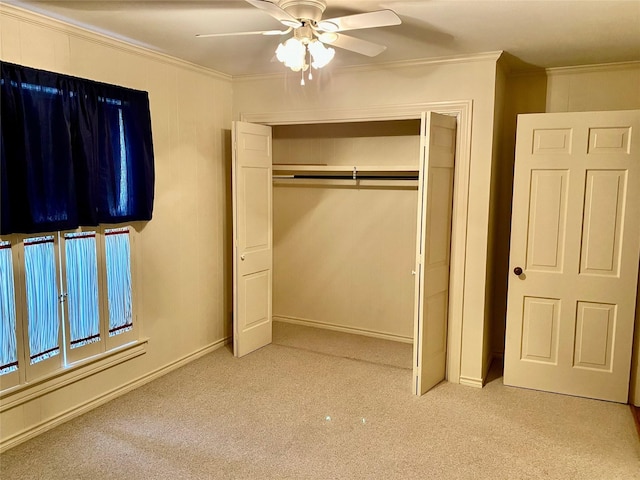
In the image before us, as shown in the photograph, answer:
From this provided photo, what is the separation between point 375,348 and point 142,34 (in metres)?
3.26

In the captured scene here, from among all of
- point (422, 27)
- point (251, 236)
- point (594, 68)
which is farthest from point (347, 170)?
point (594, 68)

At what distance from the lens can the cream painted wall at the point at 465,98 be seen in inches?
141

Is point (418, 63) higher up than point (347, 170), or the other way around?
point (418, 63)

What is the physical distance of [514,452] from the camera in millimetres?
2883

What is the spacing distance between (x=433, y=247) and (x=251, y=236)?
1627mm

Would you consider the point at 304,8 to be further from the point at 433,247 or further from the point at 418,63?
the point at 433,247

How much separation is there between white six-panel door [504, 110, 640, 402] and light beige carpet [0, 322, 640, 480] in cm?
24

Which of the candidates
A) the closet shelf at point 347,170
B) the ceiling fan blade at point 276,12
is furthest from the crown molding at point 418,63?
the ceiling fan blade at point 276,12

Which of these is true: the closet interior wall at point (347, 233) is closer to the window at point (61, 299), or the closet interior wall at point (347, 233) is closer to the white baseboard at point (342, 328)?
the white baseboard at point (342, 328)

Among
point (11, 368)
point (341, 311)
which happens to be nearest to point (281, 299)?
point (341, 311)

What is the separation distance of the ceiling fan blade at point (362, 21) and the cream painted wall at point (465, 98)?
1.43 m

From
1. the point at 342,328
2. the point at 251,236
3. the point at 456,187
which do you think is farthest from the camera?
the point at 342,328

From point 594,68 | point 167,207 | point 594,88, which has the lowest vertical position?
point 167,207

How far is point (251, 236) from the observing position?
4.32 m
